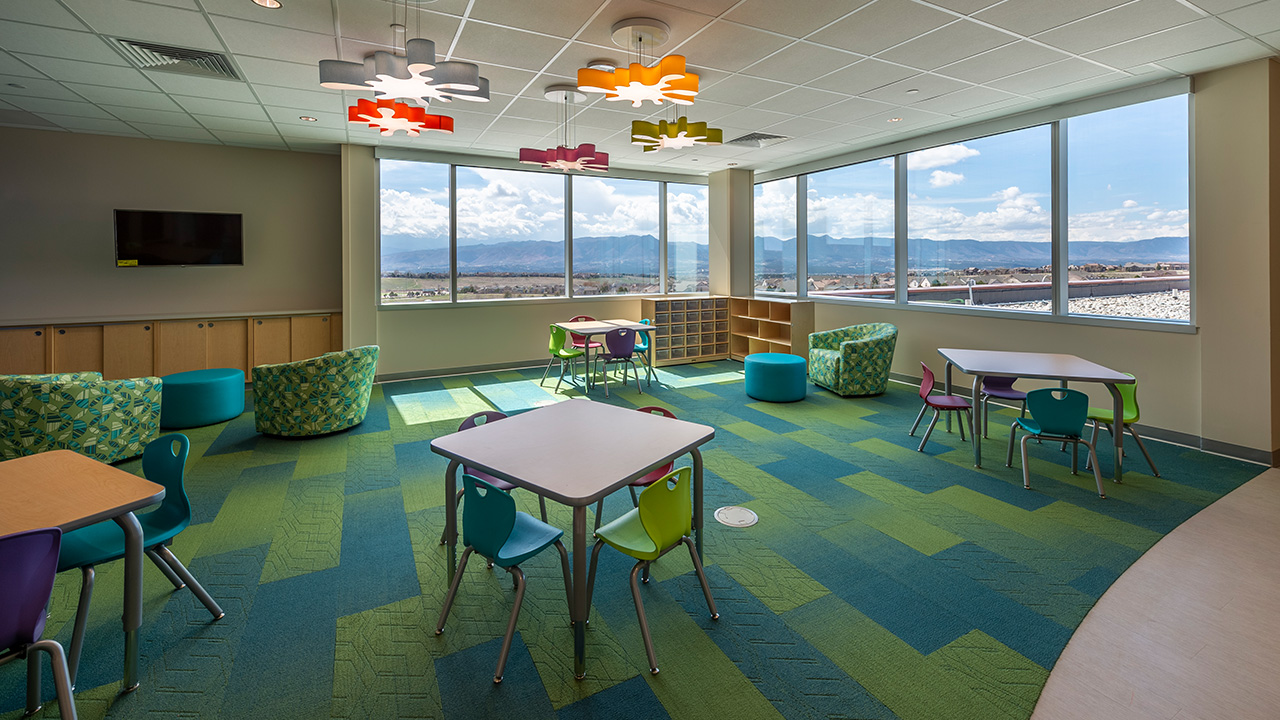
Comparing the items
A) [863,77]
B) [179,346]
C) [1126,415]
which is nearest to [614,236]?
[863,77]

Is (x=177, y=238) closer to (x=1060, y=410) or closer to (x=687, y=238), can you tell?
(x=687, y=238)

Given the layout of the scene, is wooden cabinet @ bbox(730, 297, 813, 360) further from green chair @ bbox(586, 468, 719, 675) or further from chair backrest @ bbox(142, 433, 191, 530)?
chair backrest @ bbox(142, 433, 191, 530)

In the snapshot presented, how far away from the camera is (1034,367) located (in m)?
4.85

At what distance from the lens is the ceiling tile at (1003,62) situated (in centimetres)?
462

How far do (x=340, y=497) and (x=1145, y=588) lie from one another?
4.90 meters

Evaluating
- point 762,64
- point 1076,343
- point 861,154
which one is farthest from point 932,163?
point 762,64

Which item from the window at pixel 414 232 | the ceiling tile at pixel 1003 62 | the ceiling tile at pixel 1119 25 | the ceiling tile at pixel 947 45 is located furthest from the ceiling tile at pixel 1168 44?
the window at pixel 414 232

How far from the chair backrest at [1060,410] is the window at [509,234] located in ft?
23.2

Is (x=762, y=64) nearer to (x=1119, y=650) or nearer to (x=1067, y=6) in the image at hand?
(x=1067, y=6)

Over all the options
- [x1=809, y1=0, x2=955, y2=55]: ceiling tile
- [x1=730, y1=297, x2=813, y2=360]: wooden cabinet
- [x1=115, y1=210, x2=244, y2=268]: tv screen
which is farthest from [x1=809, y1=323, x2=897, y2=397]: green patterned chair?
[x1=115, y1=210, x2=244, y2=268]: tv screen

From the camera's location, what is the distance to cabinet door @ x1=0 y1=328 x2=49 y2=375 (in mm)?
6812

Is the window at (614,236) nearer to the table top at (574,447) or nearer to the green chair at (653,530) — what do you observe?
the table top at (574,447)

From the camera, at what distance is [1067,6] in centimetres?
388

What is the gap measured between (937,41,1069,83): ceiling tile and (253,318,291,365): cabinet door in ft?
27.1
